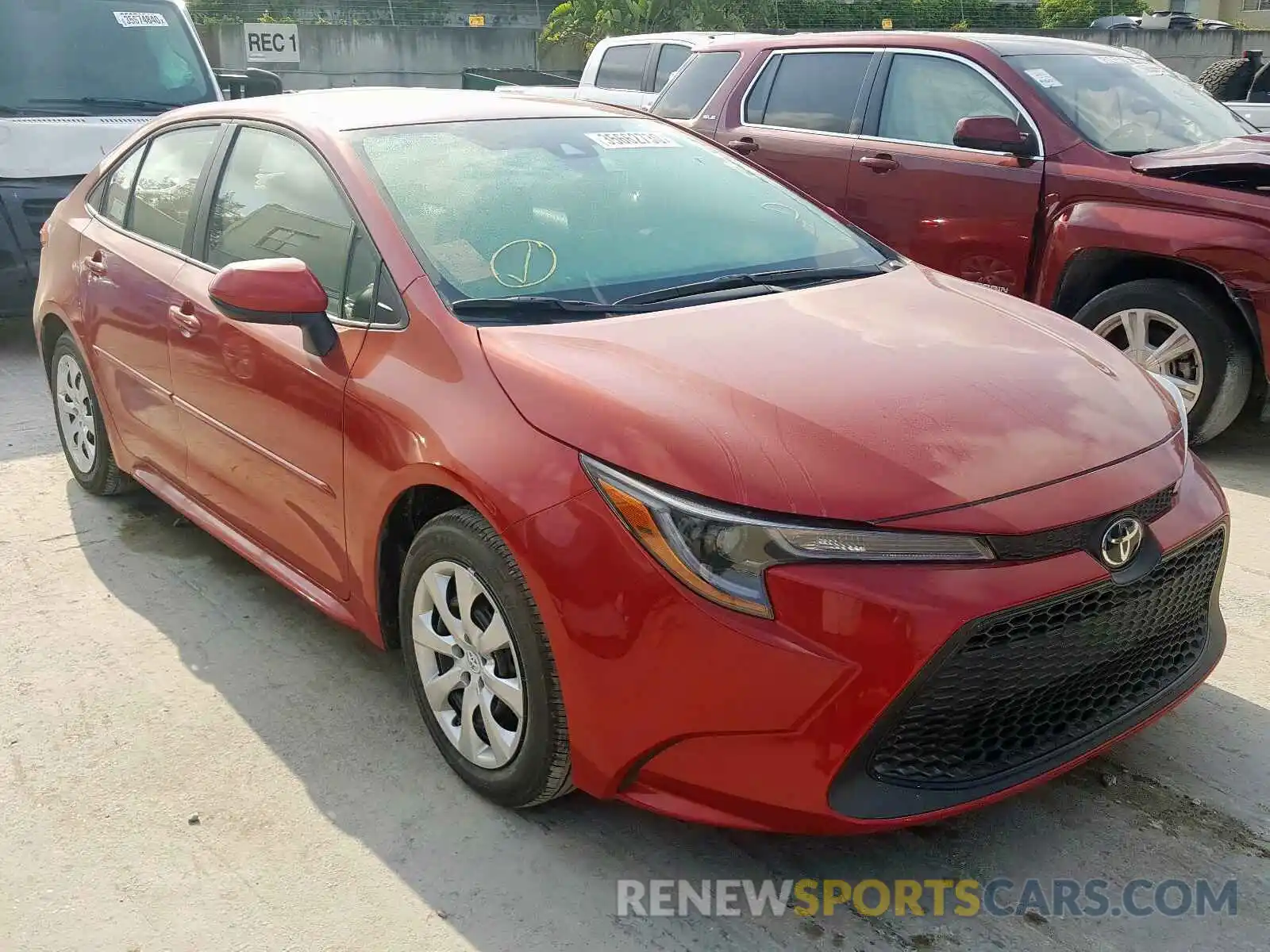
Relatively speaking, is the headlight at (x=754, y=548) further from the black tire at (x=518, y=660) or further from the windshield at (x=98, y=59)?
the windshield at (x=98, y=59)

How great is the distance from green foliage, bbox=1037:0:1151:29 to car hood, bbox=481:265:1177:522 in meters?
26.1

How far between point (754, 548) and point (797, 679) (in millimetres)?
252

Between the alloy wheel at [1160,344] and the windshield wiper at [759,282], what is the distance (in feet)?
7.30

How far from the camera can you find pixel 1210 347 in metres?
5.17

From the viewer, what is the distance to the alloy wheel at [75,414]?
15.7 ft

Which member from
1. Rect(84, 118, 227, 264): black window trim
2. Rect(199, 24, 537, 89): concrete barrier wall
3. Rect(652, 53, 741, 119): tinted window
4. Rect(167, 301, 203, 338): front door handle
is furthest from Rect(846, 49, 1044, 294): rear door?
Rect(199, 24, 537, 89): concrete barrier wall

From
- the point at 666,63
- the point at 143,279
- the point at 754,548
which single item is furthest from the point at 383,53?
the point at 754,548

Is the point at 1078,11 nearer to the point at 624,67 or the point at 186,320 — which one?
the point at 624,67

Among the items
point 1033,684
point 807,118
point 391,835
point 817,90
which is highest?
point 817,90

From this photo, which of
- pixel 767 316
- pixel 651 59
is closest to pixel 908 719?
pixel 767 316

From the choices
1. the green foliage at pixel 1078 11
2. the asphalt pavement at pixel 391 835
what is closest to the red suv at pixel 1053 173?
the asphalt pavement at pixel 391 835

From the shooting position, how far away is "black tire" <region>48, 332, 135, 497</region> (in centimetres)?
468

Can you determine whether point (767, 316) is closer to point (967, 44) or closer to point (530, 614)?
point (530, 614)

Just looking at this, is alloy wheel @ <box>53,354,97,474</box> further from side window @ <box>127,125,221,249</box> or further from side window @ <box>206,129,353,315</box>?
side window @ <box>206,129,353,315</box>
